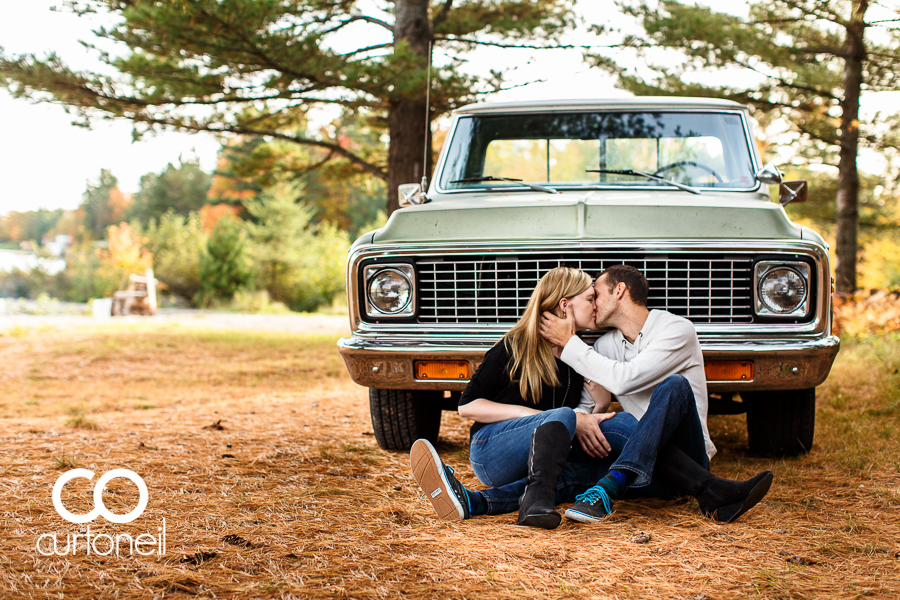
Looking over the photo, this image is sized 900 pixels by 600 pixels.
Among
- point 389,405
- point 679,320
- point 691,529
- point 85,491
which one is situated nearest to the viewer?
point 691,529

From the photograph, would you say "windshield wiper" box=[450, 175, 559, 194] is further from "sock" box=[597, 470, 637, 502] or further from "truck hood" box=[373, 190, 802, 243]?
"sock" box=[597, 470, 637, 502]

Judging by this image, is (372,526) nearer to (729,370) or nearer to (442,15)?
(729,370)

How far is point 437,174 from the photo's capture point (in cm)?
460

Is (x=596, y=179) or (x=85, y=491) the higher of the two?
(x=596, y=179)

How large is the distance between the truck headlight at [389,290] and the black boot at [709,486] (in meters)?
1.34

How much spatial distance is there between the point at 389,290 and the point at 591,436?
1187 millimetres

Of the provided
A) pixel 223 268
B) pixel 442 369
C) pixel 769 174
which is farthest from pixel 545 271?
pixel 223 268

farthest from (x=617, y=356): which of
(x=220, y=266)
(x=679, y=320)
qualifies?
(x=220, y=266)

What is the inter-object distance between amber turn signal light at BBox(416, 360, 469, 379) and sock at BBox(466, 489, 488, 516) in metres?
0.66

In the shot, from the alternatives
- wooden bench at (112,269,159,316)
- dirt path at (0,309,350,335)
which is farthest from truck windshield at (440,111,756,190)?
wooden bench at (112,269,159,316)

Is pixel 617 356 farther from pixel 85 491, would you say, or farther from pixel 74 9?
pixel 74 9

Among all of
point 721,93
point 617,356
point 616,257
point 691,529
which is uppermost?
point 721,93

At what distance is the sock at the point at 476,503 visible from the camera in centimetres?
295

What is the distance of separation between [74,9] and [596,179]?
7.32 m
